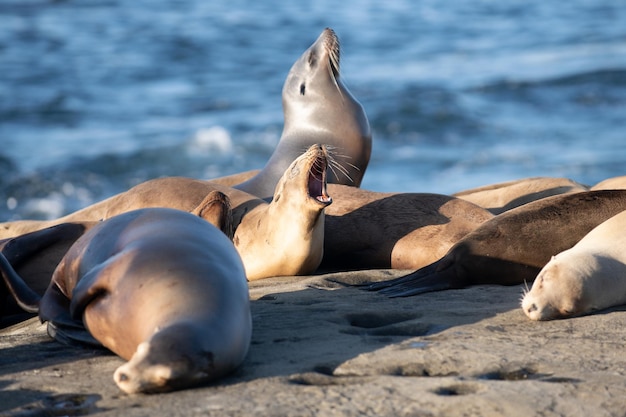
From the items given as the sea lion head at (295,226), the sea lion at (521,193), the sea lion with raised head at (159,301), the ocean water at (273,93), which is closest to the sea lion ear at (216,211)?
the sea lion head at (295,226)

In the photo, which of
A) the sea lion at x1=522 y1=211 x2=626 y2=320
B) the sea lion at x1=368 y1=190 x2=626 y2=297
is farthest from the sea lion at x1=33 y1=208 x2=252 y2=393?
the sea lion at x1=368 y1=190 x2=626 y2=297

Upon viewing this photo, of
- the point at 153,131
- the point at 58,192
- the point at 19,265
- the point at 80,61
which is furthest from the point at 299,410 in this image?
the point at 80,61

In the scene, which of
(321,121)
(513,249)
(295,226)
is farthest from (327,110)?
(513,249)

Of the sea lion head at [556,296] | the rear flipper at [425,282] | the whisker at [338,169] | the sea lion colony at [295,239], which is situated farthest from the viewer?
the whisker at [338,169]

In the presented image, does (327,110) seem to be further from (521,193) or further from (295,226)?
(295,226)

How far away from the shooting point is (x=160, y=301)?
3.79 meters

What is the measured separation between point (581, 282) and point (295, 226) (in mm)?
1769

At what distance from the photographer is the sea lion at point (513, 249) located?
5379 mm

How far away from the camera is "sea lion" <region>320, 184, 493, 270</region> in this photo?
6.18 metres

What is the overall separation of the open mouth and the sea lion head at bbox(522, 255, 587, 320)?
142 centimetres

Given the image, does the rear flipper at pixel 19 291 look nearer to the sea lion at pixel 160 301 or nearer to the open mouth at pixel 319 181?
the sea lion at pixel 160 301

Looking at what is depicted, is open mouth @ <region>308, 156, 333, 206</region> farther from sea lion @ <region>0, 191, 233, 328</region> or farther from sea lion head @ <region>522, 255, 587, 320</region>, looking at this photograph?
sea lion head @ <region>522, 255, 587, 320</region>

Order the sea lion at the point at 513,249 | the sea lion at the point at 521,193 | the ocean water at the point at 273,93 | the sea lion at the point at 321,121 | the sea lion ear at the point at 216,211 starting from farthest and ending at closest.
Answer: the ocean water at the point at 273,93 < the sea lion at the point at 321,121 < the sea lion at the point at 521,193 < the sea lion ear at the point at 216,211 < the sea lion at the point at 513,249

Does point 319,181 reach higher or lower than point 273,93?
higher
